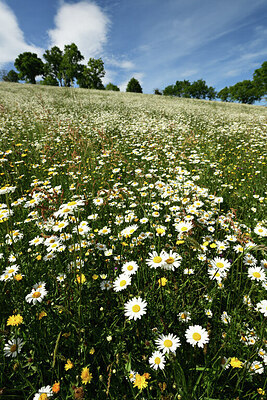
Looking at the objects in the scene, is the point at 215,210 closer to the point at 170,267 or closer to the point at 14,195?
the point at 170,267

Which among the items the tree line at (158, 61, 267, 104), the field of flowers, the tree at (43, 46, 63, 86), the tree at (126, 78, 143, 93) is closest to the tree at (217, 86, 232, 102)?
the tree line at (158, 61, 267, 104)

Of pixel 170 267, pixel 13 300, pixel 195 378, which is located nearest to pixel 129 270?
pixel 170 267

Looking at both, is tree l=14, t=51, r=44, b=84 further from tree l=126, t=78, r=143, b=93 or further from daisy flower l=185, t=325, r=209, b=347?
daisy flower l=185, t=325, r=209, b=347

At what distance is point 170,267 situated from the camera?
1431mm

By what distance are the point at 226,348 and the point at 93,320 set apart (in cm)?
119

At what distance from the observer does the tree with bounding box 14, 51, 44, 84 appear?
5363cm

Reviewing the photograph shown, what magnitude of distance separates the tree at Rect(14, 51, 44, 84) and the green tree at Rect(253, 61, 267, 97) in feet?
222

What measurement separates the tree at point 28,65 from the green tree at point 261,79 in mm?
67621

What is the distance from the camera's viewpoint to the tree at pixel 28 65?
5363 cm

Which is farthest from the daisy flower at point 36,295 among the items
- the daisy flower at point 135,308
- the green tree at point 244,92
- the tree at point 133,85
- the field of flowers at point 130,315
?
the tree at point 133,85

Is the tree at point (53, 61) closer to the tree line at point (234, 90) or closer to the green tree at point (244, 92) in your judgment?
the tree line at point (234, 90)

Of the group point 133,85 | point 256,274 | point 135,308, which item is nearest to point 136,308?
point 135,308

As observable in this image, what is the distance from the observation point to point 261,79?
188 ft

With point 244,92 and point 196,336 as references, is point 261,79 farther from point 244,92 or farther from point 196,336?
point 196,336
